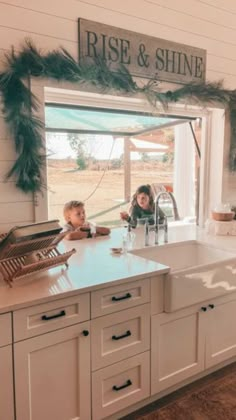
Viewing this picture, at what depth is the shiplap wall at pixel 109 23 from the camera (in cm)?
193

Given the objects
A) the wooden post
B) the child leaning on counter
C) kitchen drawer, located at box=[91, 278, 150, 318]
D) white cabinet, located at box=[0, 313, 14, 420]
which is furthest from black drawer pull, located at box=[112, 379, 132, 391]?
the wooden post

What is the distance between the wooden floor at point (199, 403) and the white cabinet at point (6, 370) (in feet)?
2.30

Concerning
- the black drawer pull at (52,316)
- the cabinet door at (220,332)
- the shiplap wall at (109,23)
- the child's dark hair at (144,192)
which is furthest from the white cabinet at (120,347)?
the child's dark hair at (144,192)

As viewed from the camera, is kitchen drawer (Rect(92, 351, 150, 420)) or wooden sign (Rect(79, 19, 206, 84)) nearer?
kitchen drawer (Rect(92, 351, 150, 420))

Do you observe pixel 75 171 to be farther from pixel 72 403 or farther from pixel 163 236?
pixel 72 403

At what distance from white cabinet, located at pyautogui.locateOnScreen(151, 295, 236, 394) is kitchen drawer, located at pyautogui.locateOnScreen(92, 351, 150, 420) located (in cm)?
7

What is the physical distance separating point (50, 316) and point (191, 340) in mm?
927

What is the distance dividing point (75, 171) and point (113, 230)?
0.54m

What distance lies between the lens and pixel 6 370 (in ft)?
4.46

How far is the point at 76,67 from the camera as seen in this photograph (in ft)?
6.77

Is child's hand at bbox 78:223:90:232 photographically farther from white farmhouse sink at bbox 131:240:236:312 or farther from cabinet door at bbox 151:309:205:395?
cabinet door at bbox 151:309:205:395

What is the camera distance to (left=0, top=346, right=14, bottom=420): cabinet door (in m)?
1.35

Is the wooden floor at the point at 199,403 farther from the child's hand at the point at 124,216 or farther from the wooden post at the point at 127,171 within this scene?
the wooden post at the point at 127,171

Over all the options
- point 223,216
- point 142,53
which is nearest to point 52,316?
point 223,216
